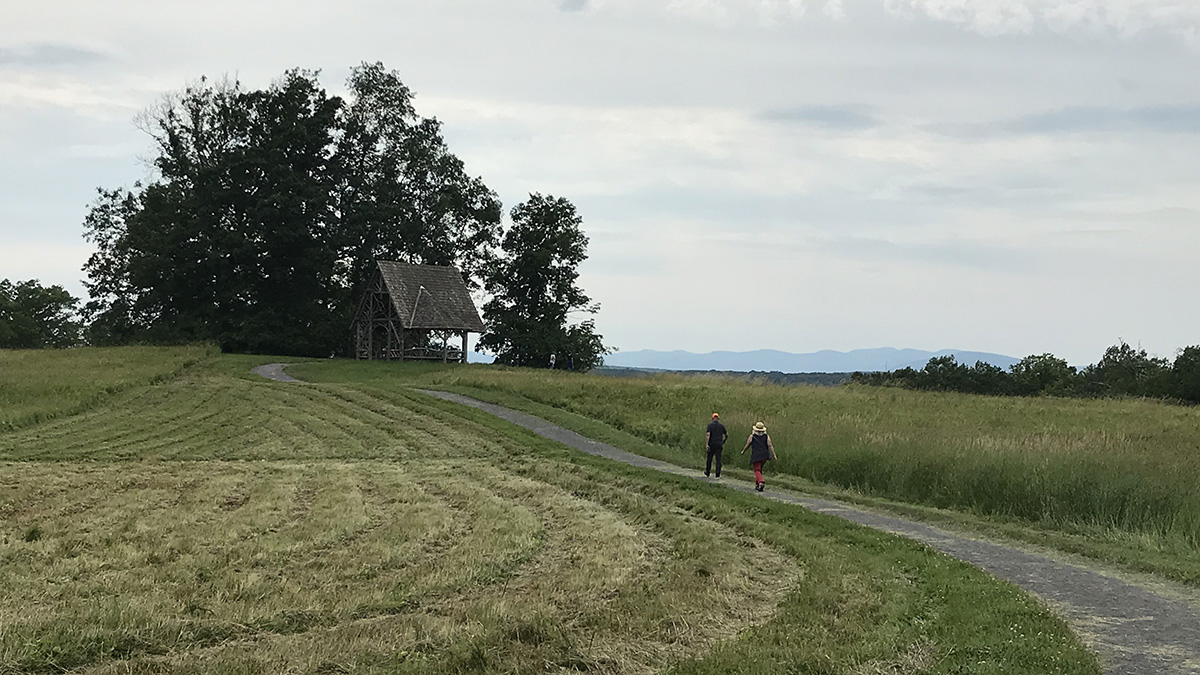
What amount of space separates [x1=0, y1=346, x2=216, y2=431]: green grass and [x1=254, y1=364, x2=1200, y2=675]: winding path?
2566 cm

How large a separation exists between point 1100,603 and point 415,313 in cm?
5460

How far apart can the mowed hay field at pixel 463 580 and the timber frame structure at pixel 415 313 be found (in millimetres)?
40418

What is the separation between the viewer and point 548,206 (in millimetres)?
76188

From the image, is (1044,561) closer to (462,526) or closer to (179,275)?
(462,526)

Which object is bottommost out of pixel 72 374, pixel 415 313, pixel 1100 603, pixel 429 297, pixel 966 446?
pixel 72 374

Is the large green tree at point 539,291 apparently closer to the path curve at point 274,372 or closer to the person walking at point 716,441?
the path curve at point 274,372

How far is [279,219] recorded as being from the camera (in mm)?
66500

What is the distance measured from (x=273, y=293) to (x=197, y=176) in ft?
30.7

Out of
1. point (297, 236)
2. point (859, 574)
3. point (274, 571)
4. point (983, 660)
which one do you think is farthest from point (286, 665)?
point (297, 236)

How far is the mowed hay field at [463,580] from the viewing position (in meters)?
8.07

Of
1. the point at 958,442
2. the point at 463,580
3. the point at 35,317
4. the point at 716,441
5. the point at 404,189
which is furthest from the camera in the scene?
the point at 35,317

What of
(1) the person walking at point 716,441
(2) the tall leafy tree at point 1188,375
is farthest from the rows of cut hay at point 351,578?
(2) the tall leafy tree at point 1188,375

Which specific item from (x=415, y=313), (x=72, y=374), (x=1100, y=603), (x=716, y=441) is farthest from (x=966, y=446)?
(x=415, y=313)

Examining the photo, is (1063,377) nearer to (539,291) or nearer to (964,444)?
(539,291)
